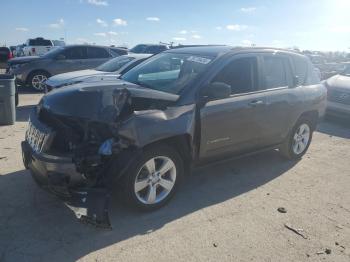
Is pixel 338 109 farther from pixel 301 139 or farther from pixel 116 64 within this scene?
pixel 116 64

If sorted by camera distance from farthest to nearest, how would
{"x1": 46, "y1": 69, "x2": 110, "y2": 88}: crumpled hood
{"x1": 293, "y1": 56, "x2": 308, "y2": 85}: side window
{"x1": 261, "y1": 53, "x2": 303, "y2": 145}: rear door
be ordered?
{"x1": 46, "y1": 69, "x2": 110, "y2": 88}: crumpled hood
{"x1": 293, "y1": 56, "x2": 308, "y2": 85}: side window
{"x1": 261, "y1": 53, "x2": 303, "y2": 145}: rear door

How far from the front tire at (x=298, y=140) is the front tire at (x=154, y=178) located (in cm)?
240

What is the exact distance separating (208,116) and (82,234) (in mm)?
1925

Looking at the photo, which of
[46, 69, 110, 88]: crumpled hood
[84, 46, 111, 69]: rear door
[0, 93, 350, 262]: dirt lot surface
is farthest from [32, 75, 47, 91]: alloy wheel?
[0, 93, 350, 262]: dirt lot surface

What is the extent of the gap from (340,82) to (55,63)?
9047 mm

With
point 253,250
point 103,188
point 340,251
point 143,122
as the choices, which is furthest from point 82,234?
point 340,251

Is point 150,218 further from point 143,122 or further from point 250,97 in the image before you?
point 250,97

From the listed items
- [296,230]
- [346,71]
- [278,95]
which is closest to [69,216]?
[296,230]

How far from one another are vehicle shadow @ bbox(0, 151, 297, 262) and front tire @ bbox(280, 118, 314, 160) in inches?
28.2

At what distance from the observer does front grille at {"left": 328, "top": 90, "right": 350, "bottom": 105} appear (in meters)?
9.02

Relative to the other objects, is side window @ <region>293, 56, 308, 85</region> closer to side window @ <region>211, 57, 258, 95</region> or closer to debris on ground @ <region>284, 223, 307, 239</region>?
side window @ <region>211, 57, 258, 95</region>

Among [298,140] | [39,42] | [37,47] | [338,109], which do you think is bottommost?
[298,140]

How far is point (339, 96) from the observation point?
362 inches

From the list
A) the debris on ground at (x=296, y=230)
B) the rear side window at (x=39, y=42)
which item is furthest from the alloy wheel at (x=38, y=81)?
the rear side window at (x=39, y=42)
